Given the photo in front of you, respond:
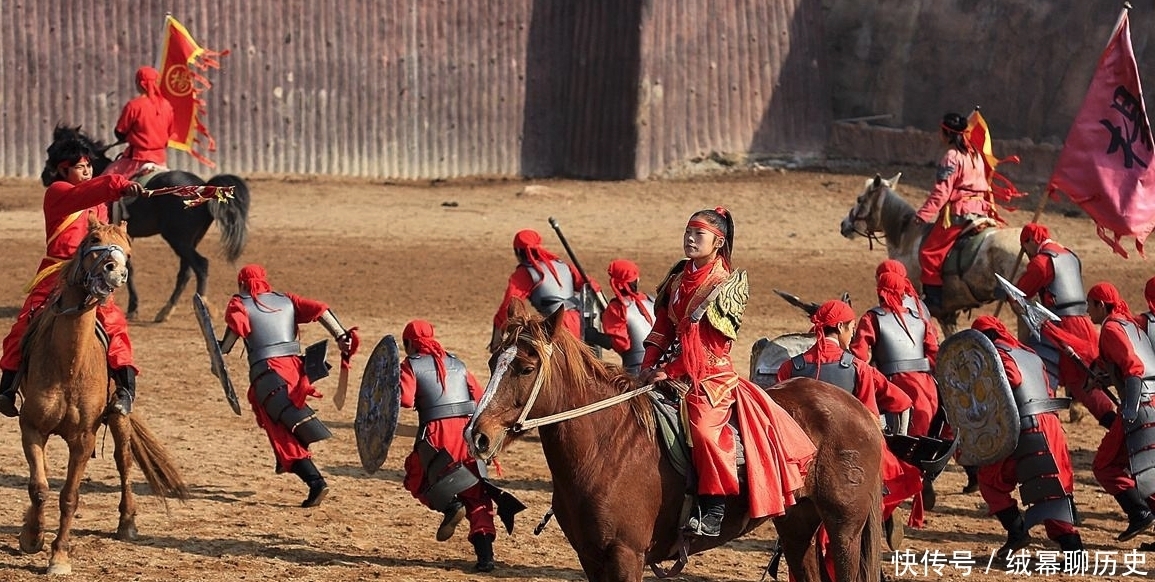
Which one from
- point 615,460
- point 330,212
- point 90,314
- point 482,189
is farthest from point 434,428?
point 482,189

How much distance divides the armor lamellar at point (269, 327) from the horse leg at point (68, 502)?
1.54 m

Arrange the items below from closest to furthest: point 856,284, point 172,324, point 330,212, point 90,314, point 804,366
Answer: point 90,314 < point 804,366 < point 172,324 < point 856,284 < point 330,212

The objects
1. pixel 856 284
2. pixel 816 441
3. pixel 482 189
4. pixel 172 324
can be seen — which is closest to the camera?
pixel 816 441

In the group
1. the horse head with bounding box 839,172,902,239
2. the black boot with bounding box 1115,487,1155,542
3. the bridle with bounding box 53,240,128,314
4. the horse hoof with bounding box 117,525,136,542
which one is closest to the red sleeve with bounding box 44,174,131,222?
the bridle with bounding box 53,240,128,314

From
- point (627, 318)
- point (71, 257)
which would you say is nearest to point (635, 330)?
point (627, 318)

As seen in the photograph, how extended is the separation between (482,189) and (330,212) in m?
2.60

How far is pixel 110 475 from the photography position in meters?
10.4

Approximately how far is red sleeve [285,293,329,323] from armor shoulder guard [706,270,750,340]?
358 centimetres

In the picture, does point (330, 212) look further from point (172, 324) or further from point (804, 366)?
point (804, 366)

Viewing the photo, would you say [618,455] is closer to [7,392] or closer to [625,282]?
[7,392]

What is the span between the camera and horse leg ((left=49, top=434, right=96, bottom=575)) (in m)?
8.09

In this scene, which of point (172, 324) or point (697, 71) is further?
point (697, 71)

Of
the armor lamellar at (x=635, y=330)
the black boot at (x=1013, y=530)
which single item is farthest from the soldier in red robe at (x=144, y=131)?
the black boot at (x=1013, y=530)

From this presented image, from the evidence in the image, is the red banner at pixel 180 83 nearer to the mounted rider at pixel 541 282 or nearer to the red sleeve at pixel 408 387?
the mounted rider at pixel 541 282
